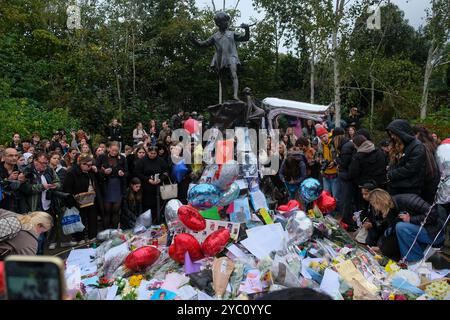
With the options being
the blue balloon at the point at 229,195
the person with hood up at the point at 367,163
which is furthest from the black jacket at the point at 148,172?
the person with hood up at the point at 367,163

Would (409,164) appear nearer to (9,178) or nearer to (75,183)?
(75,183)

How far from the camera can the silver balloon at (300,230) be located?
5195 millimetres

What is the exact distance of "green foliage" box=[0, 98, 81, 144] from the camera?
1266 cm

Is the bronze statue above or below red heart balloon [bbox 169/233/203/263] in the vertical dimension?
above

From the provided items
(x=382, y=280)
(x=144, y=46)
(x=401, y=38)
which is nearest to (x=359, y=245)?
(x=382, y=280)

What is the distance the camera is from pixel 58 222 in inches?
269

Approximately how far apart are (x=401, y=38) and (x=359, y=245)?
21963 mm

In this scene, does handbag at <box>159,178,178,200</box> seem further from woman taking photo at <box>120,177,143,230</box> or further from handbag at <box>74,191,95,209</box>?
handbag at <box>74,191,95,209</box>

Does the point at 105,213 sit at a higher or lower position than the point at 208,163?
lower

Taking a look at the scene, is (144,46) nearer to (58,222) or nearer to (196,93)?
(196,93)

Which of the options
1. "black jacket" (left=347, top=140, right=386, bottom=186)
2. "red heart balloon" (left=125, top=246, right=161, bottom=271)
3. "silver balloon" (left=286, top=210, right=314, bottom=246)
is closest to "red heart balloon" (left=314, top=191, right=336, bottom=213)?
"silver balloon" (left=286, top=210, right=314, bottom=246)

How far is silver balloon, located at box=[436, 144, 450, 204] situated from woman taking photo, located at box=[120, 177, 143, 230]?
4602 mm

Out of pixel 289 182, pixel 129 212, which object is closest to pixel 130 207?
pixel 129 212

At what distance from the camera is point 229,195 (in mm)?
5270
